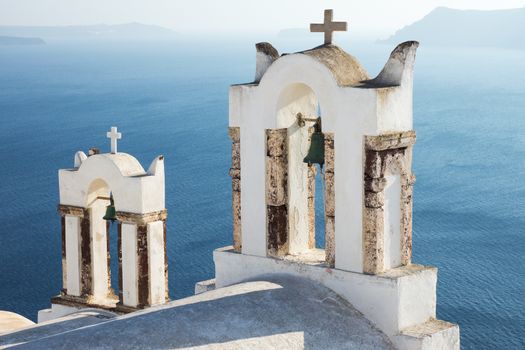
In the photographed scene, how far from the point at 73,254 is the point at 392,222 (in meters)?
4.86

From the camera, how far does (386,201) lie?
8.79 metres

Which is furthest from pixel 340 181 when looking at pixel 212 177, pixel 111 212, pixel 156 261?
pixel 212 177

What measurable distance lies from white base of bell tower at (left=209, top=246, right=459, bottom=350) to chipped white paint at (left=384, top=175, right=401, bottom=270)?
12cm

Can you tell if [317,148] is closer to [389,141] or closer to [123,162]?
[389,141]

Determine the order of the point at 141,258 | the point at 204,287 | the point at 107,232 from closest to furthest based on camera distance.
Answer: the point at 204,287, the point at 141,258, the point at 107,232

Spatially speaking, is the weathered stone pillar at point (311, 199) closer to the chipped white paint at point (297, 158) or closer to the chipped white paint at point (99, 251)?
the chipped white paint at point (297, 158)

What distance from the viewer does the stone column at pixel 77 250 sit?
39.2 feet

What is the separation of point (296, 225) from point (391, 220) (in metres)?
1.18

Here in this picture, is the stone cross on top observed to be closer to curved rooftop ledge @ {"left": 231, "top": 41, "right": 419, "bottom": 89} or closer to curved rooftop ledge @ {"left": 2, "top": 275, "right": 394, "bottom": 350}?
curved rooftop ledge @ {"left": 231, "top": 41, "right": 419, "bottom": 89}

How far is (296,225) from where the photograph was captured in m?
9.66

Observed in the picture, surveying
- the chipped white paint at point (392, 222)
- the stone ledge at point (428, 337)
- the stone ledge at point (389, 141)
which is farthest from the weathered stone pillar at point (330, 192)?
the stone ledge at point (428, 337)

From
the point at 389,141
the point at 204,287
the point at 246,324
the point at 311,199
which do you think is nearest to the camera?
the point at 246,324

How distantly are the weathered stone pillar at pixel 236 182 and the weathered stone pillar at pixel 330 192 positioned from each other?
3.81ft

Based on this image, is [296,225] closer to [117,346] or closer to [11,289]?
[117,346]
